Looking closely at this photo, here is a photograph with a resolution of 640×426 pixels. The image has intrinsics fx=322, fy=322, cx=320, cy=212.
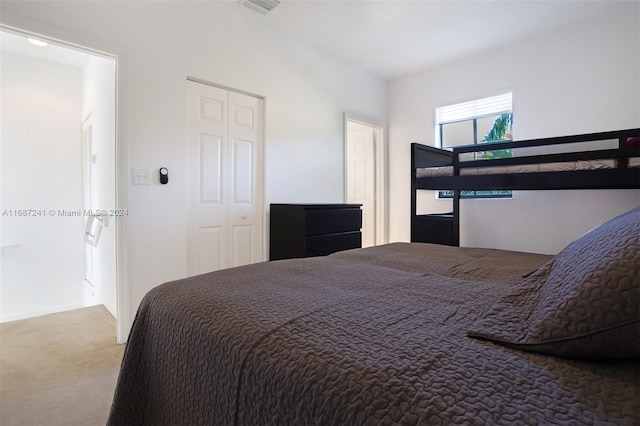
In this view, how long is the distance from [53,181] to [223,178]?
2085mm

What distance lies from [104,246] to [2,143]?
1.46 metres

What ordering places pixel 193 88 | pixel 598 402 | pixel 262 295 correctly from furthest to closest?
pixel 193 88, pixel 262 295, pixel 598 402

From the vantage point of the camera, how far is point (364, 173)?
4625 millimetres

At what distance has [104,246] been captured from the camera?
311 cm

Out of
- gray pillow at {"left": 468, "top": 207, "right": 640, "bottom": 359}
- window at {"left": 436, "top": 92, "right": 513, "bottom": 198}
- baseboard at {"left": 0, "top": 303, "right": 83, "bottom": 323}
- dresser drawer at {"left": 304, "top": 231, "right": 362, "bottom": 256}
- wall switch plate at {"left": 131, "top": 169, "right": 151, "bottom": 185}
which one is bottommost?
baseboard at {"left": 0, "top": 303, "right": 83, "bottom": 323}

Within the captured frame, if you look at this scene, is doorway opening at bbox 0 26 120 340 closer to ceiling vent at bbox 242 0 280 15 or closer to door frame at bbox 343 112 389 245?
ceiling vent at bbox 242 0 280 15

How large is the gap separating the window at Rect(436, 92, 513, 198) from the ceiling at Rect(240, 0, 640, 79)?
59 centimetres

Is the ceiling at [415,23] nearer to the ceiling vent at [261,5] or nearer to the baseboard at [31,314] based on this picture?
the ceiling vent at [261,5]

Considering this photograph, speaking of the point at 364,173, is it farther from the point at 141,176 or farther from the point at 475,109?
the point at 141,176

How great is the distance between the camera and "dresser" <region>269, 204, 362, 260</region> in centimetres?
293

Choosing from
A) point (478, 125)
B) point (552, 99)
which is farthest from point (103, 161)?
point (552, 99)

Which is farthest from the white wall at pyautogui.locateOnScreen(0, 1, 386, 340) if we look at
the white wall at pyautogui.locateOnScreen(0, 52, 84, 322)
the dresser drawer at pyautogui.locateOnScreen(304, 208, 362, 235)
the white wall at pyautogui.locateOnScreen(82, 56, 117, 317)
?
the white wall at pyautogui.locateOnScreen(0, 52, 84, 322)

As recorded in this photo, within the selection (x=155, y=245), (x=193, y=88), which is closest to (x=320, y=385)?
(x=155, y=245)

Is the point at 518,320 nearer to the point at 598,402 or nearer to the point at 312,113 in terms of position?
the point at 598,402
